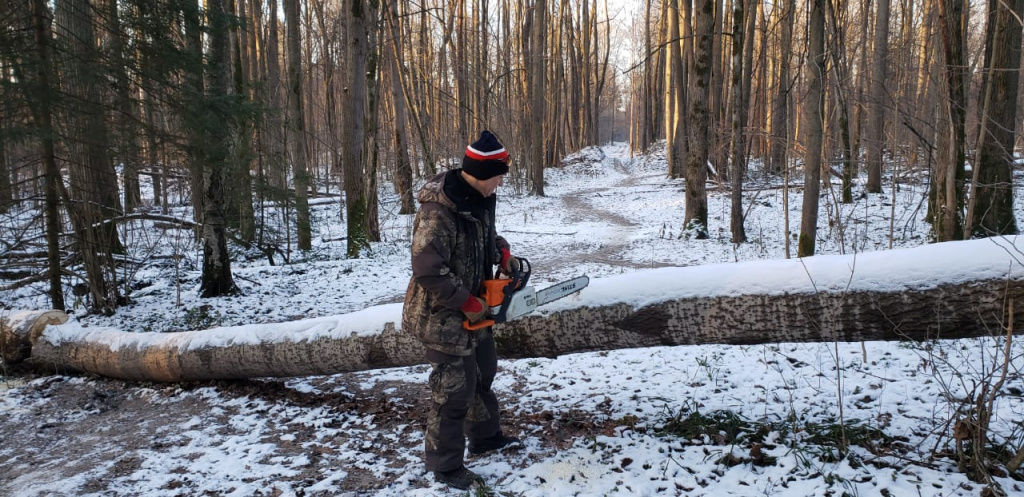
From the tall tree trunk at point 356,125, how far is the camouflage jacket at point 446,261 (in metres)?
7.86

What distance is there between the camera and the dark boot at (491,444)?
3439 millimetres

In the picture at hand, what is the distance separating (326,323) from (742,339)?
122 inches

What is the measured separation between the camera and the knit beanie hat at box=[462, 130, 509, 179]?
9.61ft

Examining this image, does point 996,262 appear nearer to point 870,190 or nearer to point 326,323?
point 326,323

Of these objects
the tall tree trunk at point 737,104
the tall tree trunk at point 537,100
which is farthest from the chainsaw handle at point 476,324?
the tall tree trunk at point 537,100

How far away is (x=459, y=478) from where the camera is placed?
3.08 m

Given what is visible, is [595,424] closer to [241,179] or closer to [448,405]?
[448,405]

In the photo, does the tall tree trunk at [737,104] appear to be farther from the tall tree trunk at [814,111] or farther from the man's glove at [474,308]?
the man's glove at [474,308]

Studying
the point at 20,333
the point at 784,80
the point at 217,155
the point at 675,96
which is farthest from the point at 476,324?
the point at 675,96

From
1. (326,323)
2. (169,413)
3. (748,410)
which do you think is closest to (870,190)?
(748,410)

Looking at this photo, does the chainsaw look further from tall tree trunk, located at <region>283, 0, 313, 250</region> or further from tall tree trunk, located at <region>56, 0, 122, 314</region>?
tall tree trunk, located at <region>283, 0, 313, 250</region>

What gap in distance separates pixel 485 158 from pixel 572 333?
1.30 meters

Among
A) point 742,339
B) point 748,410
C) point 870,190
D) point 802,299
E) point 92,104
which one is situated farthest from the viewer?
point 870,190

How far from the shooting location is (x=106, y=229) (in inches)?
279
